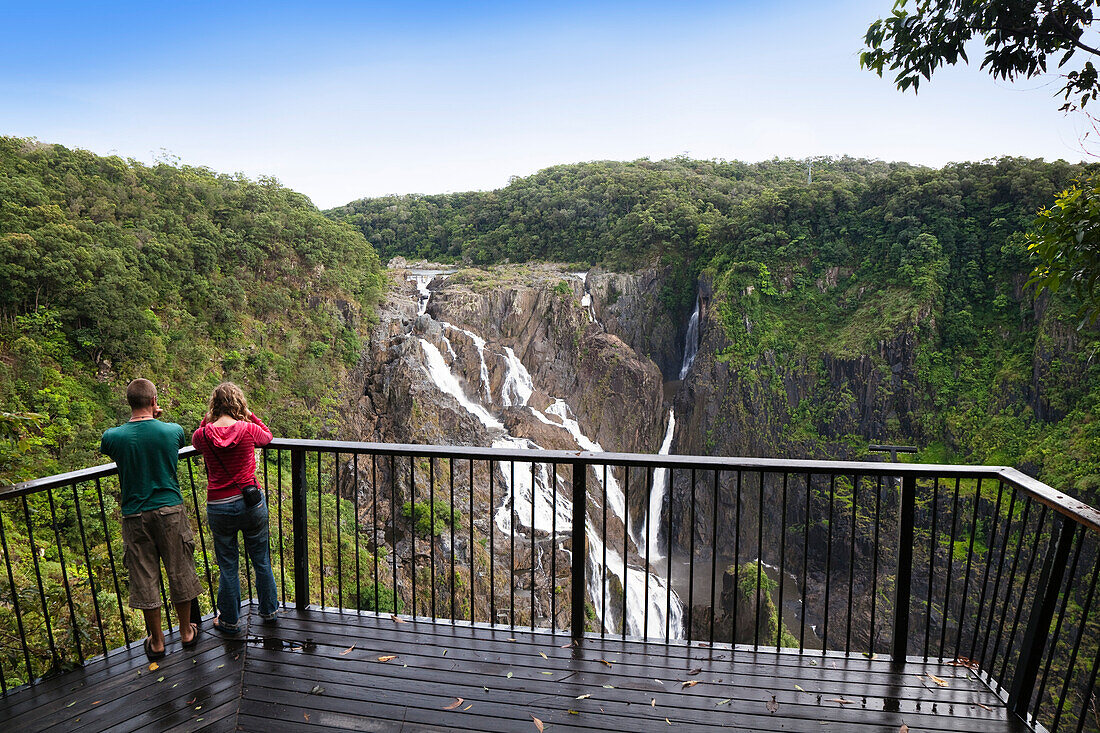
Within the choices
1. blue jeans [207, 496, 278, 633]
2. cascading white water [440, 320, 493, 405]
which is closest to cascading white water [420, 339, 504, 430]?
cascading white water [440, 320, 493, 405]

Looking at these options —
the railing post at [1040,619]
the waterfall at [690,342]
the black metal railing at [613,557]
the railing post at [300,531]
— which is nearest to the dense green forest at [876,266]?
the waterfall at [690,342]

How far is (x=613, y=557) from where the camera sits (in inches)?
636

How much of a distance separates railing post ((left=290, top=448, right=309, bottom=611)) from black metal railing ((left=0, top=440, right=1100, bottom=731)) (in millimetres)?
13

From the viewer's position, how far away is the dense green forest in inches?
785

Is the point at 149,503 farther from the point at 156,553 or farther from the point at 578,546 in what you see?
the point at 578,546

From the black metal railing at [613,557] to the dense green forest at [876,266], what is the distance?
3772 mm

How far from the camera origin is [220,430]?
9.20 feet

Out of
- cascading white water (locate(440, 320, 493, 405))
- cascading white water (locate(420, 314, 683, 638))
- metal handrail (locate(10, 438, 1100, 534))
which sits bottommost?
cascading white water (locate(420, 314, 683, 638))

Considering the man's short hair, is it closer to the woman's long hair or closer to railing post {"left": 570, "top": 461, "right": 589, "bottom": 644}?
the woman's long hair

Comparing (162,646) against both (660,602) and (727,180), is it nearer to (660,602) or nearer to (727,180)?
(660,602)

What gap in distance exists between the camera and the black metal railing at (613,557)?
2.53 m

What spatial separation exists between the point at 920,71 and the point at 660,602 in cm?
1450

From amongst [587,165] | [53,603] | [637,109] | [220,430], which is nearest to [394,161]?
[587,165]

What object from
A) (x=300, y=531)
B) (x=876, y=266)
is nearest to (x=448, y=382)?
(x=300, y=531)
